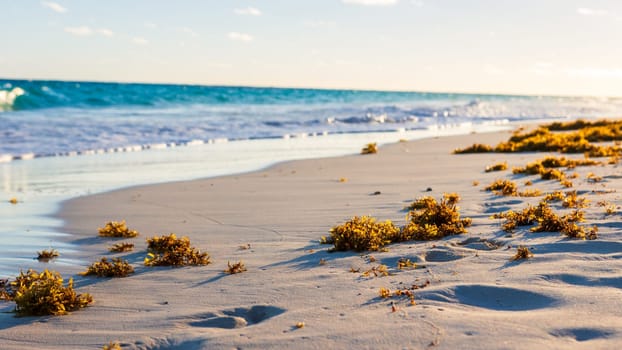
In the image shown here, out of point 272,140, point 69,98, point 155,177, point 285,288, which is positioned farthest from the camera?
point 69,98

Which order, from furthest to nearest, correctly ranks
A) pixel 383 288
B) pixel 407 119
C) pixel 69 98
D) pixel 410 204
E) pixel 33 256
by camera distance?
pixel 69 98
pixel 407 119
pixel 410 204
pixel 33 256
pixel 383 288

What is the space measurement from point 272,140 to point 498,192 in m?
16.6

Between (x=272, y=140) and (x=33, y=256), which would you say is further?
(x=272, y=140)

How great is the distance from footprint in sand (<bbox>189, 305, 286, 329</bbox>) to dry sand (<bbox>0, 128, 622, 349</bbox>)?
1 cm

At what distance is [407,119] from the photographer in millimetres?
40688

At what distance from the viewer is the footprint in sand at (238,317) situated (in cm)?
421

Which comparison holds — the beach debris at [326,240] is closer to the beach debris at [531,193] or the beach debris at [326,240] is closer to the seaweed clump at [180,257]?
the seaweed clump at [180,257]

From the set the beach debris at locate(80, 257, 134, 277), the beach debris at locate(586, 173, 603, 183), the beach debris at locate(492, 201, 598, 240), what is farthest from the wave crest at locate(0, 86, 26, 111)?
the beach debris at locate(492, 201, 598, 240)

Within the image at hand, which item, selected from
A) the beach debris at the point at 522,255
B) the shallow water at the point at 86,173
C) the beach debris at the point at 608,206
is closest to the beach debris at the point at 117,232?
the shallow water at the point at 86,173

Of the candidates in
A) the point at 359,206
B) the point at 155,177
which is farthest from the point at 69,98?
the point at 359,206

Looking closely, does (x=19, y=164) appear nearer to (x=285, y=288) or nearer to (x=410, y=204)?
(x=410, y=204)

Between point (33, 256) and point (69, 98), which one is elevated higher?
point (69, 98)

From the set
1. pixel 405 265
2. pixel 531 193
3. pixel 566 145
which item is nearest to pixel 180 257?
pixel 405 265

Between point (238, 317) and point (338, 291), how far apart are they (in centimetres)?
75
